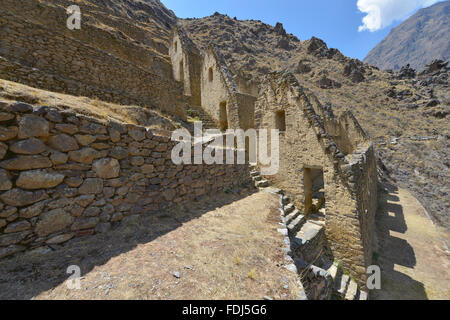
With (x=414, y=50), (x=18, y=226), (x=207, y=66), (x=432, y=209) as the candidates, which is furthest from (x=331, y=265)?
(x=414, y=50)

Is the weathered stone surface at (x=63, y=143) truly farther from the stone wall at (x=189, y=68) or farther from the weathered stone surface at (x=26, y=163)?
the stone wall at (x=189, y=68)

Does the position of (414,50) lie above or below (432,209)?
above

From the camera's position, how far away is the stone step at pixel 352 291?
497 centimetres

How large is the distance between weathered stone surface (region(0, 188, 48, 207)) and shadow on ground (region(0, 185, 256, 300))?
0.67 meters

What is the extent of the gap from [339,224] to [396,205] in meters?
10.6

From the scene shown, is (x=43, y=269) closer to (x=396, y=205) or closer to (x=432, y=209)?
(x=396, y=205)

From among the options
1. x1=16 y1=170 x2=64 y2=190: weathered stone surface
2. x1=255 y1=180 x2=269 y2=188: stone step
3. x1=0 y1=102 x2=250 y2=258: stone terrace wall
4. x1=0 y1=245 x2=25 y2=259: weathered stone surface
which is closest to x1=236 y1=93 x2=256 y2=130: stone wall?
x1=255 y1=180 x2=269 y2=188: stone step

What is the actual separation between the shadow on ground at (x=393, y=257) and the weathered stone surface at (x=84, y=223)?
8.24m

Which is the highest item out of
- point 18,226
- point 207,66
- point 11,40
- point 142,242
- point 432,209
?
point 207,66

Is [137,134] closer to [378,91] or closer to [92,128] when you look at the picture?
[92,128]

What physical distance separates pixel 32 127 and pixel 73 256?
1.88 m

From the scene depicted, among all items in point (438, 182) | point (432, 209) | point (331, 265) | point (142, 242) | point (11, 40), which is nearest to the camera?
point (142, 242)
